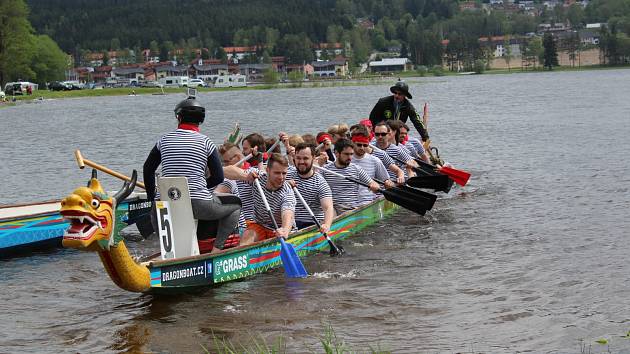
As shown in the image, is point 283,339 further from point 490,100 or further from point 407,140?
point 490,100

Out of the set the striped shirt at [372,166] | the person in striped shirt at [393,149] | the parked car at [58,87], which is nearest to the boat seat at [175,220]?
the striped shirt at [372,166]

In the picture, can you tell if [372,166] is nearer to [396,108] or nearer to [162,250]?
[396,108]

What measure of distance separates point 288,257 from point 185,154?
7.84 ft

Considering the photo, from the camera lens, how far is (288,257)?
13.4 meters

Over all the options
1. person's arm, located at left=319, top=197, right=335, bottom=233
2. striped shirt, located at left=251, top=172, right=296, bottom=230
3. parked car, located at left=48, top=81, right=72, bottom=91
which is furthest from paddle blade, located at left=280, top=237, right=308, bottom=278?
parked car, located at left=48, top=81, right=72, bottom=91

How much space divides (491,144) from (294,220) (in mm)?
24757

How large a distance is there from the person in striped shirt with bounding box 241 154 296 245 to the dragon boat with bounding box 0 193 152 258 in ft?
8.46

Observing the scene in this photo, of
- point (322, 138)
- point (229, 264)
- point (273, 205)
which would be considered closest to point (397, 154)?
point (322, 138)

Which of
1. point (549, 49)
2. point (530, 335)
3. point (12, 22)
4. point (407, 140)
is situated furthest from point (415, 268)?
point (549, 49)

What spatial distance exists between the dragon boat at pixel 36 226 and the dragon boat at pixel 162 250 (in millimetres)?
3052

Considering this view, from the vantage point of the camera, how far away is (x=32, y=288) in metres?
14.0

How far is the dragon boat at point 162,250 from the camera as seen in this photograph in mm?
9977

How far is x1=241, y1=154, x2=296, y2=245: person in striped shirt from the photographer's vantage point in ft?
44.2

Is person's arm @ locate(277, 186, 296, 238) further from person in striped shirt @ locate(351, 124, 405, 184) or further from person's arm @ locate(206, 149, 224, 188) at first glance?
person in striped shirt @ locate(351, 124, 405, 184)
